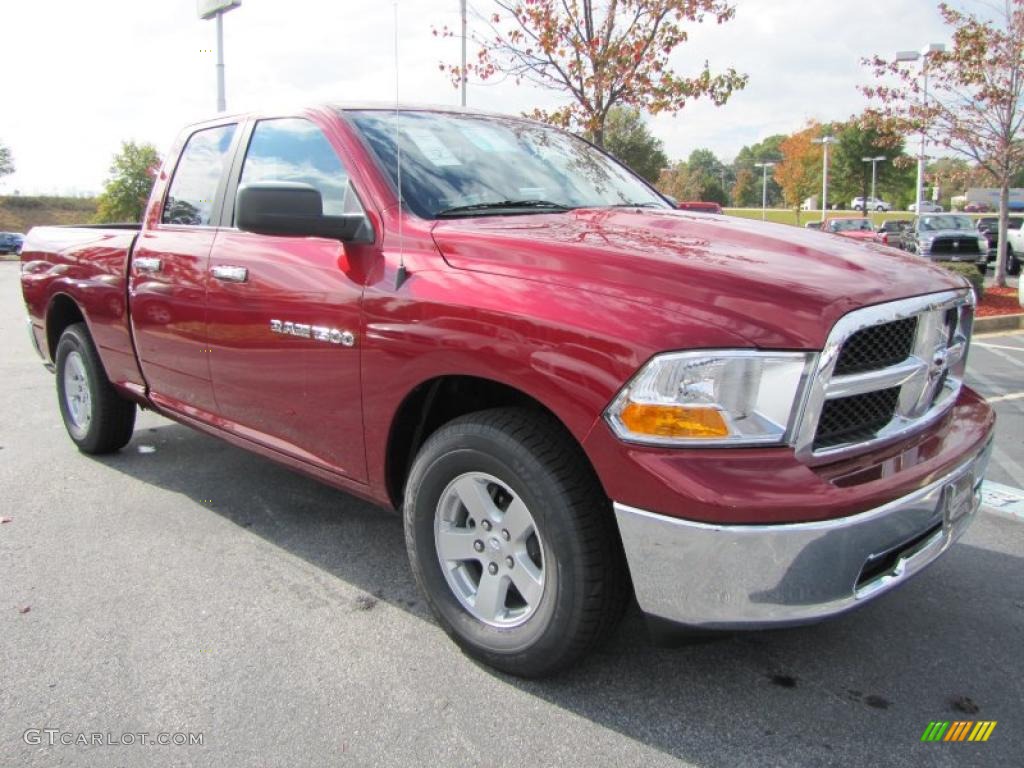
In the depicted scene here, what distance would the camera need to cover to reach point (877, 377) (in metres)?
2.28

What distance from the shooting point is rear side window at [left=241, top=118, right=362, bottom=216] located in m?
3.21

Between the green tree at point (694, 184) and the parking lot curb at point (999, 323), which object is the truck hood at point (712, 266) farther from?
the green tree at point (694, 184)

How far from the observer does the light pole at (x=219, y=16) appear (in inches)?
491

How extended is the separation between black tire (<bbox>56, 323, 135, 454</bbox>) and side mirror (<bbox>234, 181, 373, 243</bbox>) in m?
2.55

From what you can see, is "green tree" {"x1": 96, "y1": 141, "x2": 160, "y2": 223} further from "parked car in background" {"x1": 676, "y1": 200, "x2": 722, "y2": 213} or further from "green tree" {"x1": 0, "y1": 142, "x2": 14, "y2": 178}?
"parked car in background" {"x1": 676, "y1": 200, "x2": 722, "y2": 213}

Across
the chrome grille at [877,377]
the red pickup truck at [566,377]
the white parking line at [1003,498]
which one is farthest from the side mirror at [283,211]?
the white parking line at [1003,498]

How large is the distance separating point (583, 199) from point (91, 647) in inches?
98.7

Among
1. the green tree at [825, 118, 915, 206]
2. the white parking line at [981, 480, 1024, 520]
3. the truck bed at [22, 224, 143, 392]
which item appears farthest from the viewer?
the green tree at [825, 118, 915, 206]

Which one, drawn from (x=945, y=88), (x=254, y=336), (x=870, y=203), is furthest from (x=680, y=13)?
(x=870, y=203)

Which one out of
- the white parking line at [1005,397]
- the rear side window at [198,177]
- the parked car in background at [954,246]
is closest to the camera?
the rear side window at [198,177]

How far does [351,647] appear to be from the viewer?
113 inches

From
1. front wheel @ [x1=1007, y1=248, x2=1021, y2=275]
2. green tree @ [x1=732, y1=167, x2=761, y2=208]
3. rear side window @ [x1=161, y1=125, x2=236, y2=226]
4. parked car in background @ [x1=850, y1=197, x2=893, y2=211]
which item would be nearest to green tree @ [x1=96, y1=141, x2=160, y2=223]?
front wheel @ [x1=1007, y1=248, x2=1021, y2=275]

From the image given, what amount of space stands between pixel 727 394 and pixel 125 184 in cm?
5842

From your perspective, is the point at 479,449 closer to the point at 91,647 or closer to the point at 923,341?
the point at 923,341
